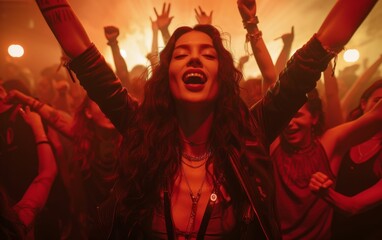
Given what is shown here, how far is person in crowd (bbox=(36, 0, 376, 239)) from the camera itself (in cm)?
110

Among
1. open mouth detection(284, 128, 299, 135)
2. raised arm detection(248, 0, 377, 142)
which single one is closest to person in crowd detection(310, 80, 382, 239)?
open mouth detection(284, 128, 299, 135)

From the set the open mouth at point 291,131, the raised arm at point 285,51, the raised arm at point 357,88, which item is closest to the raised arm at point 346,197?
the open mouth at point 291,131

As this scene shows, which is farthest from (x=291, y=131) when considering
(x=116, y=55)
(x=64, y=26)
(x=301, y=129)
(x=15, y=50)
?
(x=15, y=50)

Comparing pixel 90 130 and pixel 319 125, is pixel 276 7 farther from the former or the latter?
pixel 90 130

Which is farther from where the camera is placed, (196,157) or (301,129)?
(301,129)

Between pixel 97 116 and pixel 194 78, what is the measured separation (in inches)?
30.0

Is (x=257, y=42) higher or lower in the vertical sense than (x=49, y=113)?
higher

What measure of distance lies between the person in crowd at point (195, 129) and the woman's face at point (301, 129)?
424mm

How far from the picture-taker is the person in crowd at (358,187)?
1.59 m

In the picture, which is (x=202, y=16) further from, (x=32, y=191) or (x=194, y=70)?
(x=32, y=191)

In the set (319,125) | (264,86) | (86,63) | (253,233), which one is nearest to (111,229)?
(253,233)

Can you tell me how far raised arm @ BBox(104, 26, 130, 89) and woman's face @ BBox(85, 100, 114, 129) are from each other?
0.21 metres

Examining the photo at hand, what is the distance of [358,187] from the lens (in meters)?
1.61

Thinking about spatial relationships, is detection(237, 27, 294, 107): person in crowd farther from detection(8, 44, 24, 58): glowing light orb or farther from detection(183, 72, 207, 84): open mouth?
detection(8, 44, 24, 58): glowing light orb
